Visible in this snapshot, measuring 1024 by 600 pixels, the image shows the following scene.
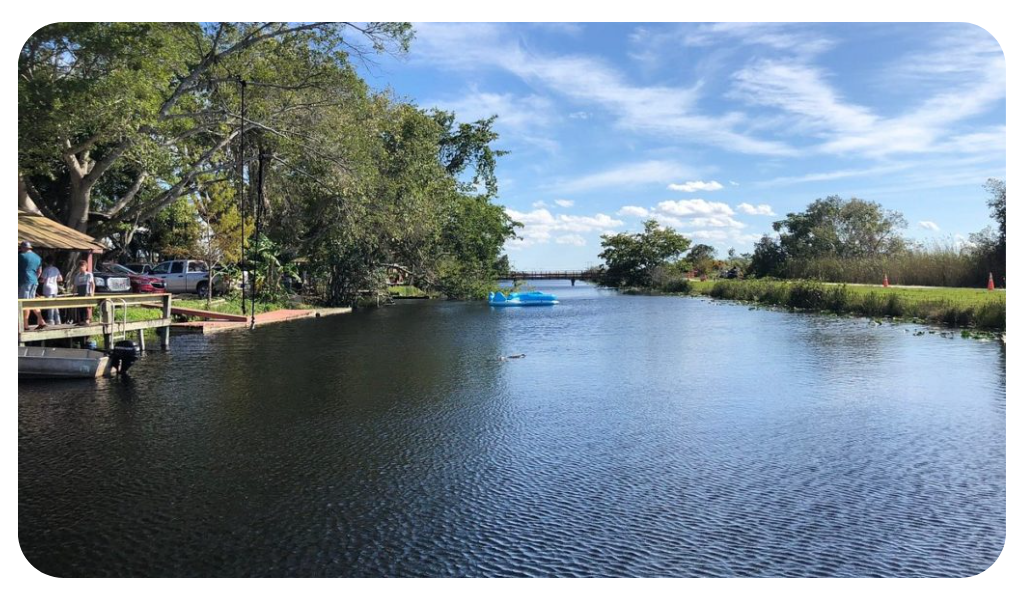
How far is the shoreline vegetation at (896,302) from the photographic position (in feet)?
77.6

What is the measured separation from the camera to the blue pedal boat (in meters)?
43.3

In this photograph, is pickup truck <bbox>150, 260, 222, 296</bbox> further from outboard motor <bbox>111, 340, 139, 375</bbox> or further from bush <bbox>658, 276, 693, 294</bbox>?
bush <bbox>658, 276, 693, 294</bbox>

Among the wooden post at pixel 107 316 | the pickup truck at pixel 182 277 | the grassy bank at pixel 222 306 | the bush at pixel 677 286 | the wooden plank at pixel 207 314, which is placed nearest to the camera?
the wooden post at pixel 107 316

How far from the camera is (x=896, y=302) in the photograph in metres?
28.6

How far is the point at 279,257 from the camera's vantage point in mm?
35531

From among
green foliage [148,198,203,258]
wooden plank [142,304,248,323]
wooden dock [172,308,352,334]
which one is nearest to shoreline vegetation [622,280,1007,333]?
wooden dock [172,308,352,334]

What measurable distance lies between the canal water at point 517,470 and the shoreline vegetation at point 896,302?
8.70m

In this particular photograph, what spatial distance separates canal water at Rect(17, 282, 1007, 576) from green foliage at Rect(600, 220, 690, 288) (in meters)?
54.1

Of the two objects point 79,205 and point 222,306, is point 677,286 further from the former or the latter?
point 79,205

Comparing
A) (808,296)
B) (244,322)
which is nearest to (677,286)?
(808,296)

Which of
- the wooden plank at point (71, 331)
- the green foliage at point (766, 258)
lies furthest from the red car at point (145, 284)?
the green foliage at point (766, 258)

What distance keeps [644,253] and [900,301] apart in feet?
139

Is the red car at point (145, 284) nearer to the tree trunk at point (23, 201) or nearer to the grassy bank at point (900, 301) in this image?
the tree trunk at point (23, 201)
